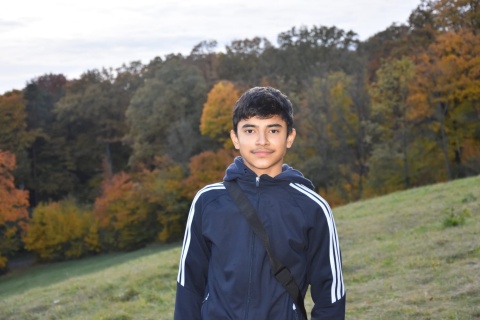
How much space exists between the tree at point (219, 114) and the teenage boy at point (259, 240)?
40.9m

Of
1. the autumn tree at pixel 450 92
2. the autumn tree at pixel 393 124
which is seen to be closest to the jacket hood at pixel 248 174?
the autumn tree at pixel 450 92

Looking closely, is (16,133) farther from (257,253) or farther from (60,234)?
(257,253)

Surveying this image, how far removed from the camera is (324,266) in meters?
3.29

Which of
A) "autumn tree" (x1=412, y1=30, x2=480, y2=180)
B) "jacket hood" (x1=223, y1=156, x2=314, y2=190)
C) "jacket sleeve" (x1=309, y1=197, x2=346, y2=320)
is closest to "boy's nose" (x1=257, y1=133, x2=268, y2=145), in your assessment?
"jacket hood" (x1=223, y1=156, x2=314, y2=190)

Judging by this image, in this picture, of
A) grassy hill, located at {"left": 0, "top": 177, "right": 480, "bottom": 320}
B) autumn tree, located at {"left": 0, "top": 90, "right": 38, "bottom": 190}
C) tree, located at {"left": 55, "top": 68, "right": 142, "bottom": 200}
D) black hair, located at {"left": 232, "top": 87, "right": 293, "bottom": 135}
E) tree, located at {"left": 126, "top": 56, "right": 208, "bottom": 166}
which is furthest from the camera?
tree, located at {"left": 55, "top": 68, "right": 142, "bottom": 200}

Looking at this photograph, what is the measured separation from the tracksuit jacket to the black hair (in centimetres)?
27

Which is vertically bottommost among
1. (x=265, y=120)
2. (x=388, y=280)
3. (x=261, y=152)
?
(x=388, y=280)

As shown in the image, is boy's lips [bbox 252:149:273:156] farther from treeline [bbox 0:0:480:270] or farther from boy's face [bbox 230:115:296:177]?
treeline [bbox 0:0:480:270]

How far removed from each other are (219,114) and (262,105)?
42.0 meters

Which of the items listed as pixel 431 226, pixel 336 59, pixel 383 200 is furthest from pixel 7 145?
pixel 431 226

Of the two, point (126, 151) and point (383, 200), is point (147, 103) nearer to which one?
point (126, 151)

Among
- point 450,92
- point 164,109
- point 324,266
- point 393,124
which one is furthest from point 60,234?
point 324,266

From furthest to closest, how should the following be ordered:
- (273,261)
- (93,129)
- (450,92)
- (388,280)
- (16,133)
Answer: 1. (93,129)
2. (16,133)
3. (450,92)
4. (388,280)
5. (273,261)

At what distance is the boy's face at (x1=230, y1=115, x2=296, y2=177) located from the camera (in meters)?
3.40
